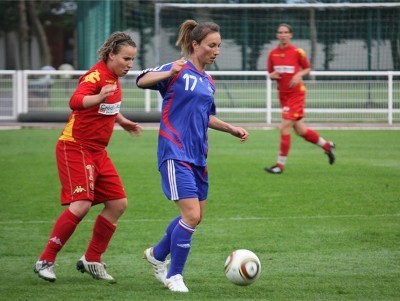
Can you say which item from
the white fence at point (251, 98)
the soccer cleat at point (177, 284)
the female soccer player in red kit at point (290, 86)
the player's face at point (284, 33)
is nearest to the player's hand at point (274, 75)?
the female soccer player in red kit at point (290, 86)

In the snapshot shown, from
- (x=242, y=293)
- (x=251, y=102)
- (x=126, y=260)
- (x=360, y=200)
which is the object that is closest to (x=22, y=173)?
(x=360, y=200)

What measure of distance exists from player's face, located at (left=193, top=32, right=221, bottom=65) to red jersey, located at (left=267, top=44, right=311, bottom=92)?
7894 millimetres

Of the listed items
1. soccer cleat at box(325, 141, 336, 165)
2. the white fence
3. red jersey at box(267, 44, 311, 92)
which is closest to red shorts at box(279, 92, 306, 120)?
red jersey at box(267, 44, 311, 92)

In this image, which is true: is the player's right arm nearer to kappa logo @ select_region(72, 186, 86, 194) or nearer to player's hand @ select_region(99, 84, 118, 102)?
player's hand @ select_region(99, 84, 118, 102)

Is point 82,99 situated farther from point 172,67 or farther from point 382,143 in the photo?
point 382,143

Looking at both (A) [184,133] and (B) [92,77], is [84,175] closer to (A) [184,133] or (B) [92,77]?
(B) [92,77]

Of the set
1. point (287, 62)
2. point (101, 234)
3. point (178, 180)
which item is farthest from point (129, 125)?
point (287, 62)

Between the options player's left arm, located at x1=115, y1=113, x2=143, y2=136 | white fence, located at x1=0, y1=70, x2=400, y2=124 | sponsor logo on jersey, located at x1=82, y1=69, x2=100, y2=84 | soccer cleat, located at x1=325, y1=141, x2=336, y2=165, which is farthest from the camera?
white fence, located at x1=0, y1=70, x2=400, y2=124

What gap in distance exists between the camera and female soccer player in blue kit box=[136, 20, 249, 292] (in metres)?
6.76

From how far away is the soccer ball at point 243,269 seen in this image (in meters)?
6.54

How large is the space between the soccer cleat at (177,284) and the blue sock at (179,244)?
4cm

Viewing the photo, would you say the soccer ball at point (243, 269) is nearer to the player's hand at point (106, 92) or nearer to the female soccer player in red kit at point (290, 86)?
the player's hand at point (106, 92)

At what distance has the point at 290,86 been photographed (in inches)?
567

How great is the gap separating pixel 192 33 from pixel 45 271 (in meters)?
2.12
